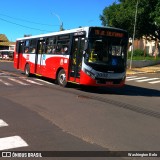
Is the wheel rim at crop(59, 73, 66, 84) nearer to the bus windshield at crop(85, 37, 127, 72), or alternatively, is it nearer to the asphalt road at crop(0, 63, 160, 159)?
the bus windshield at crop(85, 37, 127, 72)

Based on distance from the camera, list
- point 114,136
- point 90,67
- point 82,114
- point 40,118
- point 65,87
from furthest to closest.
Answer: point 65,87
point 90,67
point 82,114
point 40,118
point 114,136

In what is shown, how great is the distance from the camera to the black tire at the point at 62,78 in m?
19.5

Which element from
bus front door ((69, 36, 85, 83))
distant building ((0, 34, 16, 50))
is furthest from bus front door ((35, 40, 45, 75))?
distant building ((0, 34, 16, 50))

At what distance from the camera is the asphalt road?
770 cm

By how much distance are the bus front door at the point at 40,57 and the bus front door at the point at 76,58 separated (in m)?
4.35

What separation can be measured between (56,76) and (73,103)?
24.3 ft

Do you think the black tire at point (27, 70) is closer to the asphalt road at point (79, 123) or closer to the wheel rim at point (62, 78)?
the wheel rim at point (62, 78)

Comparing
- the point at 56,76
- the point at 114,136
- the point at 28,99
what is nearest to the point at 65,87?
the point at 56,76

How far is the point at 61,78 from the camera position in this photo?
19.9 meters

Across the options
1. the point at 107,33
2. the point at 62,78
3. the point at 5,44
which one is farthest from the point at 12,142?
the point at 5,44

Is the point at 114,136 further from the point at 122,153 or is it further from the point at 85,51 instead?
the point at 85,51

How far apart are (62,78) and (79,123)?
10.1m

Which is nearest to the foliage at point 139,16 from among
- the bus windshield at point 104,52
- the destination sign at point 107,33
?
the destination sign at point 107,33

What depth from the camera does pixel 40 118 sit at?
10.2 m
